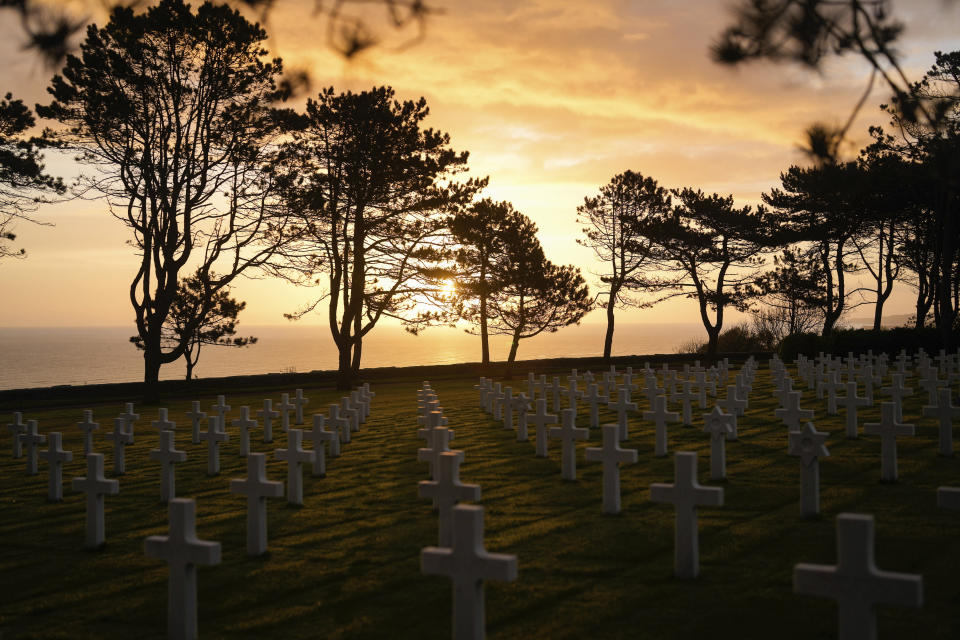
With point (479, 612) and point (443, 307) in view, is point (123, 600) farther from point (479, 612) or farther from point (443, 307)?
point (443, 307)

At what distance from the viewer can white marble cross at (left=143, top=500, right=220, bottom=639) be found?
4.73 metres

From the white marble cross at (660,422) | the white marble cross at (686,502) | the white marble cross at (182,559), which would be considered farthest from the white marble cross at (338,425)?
the white marble cross at (686,502)

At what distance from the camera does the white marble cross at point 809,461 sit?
22.5ft

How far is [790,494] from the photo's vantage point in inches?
313

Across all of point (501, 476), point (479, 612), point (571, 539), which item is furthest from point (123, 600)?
point (501, 476)

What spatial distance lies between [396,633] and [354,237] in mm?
23793

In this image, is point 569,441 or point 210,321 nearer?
point 569,441

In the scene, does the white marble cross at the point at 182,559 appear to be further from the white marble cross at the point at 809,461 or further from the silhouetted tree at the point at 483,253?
the silhouetted tree at the point at 483,253

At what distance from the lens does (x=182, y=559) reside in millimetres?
4824

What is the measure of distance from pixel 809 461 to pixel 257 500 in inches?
183

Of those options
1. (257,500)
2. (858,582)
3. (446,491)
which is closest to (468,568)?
(858,582)

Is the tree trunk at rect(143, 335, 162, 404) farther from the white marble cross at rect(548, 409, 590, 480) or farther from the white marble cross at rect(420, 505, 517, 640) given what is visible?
the white marble cross at rect(420, 505, 517, 640)

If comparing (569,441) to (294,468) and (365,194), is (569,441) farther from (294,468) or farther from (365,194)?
(365,194)

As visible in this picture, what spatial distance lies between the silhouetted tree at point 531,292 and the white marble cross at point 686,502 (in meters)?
28.9
